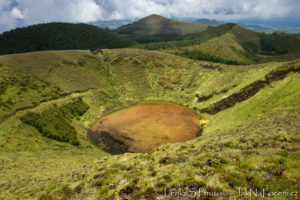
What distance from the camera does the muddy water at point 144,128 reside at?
3544cm

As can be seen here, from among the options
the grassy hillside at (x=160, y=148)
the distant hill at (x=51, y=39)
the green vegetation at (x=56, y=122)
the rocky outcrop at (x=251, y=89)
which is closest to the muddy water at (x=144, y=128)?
the grassy hillside at (x=160, y=148)

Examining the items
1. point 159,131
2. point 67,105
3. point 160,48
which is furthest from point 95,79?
point 160,48

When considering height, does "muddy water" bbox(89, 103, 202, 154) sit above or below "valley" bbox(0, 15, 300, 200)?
below

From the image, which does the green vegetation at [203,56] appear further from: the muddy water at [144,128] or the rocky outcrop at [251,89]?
the rocky outcrop at [251,89]

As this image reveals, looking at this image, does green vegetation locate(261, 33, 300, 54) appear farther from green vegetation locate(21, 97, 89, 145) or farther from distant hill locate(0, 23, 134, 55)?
green vegetation locate(21, 97, 89, 145)

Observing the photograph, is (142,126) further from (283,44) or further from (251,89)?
(283,44)

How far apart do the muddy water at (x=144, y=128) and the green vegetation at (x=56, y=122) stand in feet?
18.0

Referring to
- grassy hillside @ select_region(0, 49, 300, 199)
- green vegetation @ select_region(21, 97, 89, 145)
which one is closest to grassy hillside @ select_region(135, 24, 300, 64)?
grassy hillside @ select_region(0, 49, 300, 199)

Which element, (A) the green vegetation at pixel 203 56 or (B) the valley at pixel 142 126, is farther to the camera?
(A) the green vegetation at pixel 203 56

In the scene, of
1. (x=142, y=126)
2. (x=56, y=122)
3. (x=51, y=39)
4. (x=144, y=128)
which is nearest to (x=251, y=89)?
(x=144, y=128)

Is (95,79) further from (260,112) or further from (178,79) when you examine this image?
(260,112)

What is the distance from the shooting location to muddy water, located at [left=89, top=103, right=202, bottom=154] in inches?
1395

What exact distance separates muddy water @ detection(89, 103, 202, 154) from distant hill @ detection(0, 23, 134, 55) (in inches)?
5462

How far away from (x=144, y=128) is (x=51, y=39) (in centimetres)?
16851
